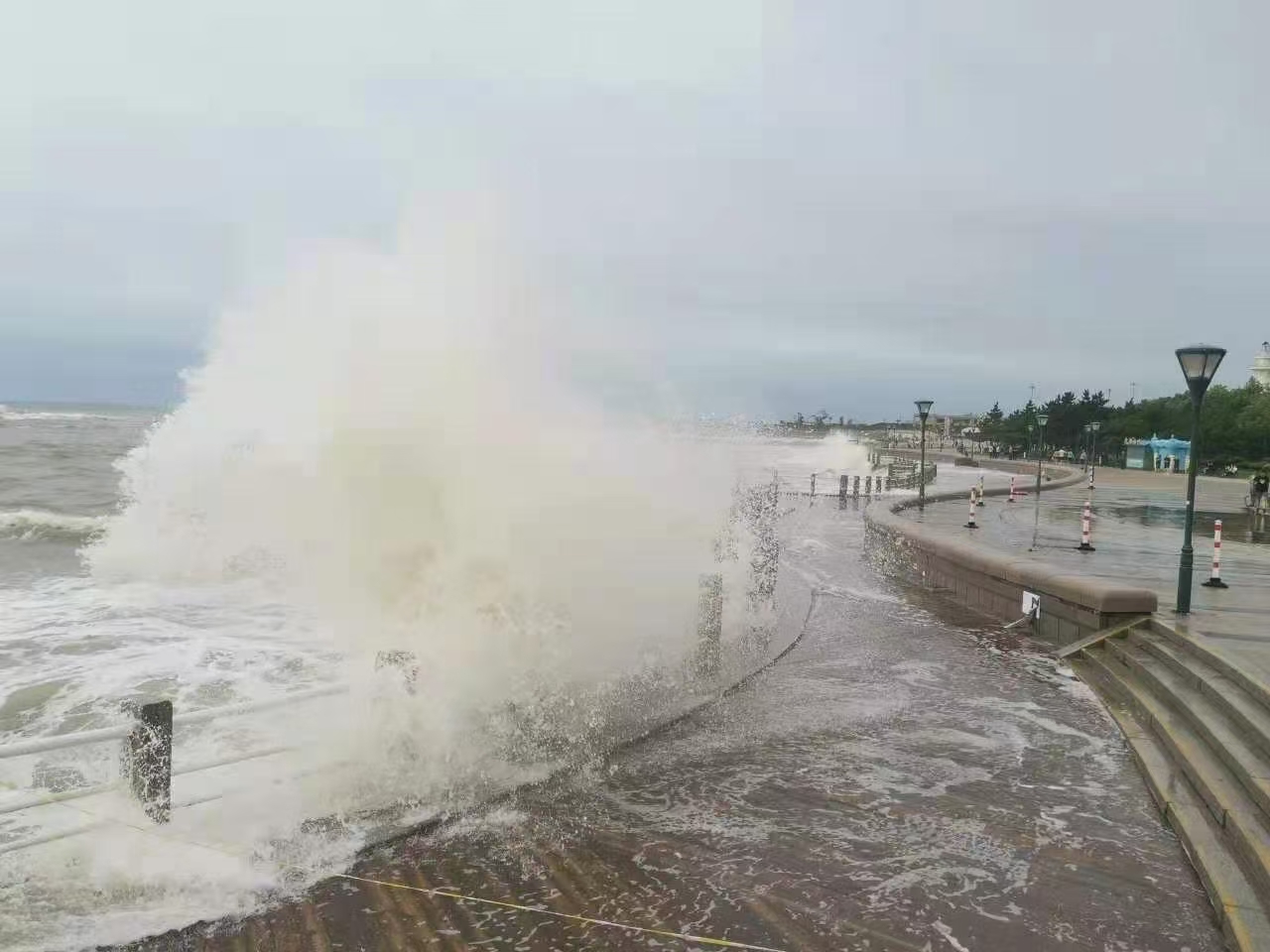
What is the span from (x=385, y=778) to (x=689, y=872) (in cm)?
235

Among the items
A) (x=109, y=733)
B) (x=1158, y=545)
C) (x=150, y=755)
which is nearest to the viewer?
(x=109, y=733)

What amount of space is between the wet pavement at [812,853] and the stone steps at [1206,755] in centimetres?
13

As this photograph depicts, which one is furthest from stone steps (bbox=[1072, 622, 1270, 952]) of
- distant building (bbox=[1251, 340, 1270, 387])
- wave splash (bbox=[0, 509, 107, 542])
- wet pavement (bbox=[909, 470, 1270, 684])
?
distant building (bbox=[1251, 340, 1270, 387])

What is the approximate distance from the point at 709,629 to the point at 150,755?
207 inches

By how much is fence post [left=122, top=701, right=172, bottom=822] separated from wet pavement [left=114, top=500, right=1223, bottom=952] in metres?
0.95

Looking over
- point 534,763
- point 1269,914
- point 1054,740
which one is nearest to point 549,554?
point 534,763

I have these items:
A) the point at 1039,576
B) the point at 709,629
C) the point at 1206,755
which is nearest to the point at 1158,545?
the point at 1039,576

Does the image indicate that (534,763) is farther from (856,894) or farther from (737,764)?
(856,894)

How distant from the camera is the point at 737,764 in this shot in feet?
19.7

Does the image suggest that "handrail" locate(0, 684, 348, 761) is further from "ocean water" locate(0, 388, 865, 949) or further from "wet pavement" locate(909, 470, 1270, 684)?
"wet pavement" locate(909, 470, 1270, 684)

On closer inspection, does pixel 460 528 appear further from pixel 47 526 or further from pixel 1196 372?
pixel 47 526

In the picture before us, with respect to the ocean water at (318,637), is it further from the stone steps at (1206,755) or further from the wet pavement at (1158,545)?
the wet pavement at (1158,545)

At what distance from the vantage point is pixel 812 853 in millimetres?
4676

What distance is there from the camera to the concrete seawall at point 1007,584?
925cm
